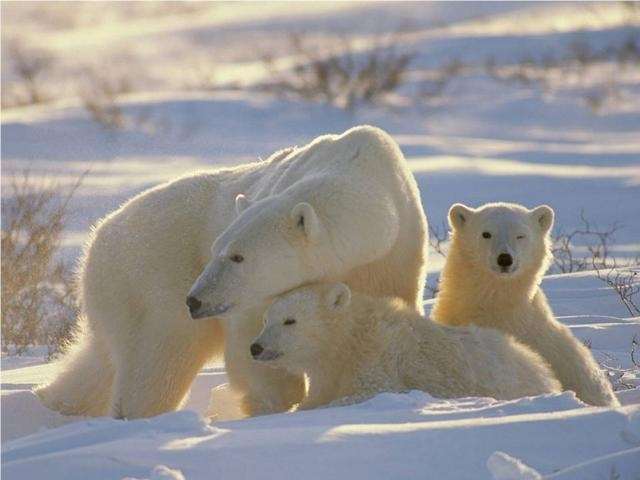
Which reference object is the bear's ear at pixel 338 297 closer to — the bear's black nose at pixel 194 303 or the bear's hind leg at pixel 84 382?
the bear's black nose at pixel 194 303

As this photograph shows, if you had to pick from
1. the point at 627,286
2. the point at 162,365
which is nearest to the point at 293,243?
the point at 162,365

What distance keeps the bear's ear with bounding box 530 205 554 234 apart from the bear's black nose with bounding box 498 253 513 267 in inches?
14.0

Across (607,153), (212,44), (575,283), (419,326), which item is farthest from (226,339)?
(212,44)

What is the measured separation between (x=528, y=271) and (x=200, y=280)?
1.69m

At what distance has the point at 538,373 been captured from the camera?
505 centimetres

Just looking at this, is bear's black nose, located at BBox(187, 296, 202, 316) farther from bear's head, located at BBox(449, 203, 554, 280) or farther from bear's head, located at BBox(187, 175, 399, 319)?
bear's head, located at BBox(449, 203, 554, 280)

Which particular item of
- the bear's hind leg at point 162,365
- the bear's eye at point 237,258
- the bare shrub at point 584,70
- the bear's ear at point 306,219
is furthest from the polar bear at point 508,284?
the bare shrub at point 584,70

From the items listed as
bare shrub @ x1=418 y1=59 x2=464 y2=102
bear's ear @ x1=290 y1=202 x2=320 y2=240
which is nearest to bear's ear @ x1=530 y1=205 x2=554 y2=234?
bear's ear @ x1=290 y1=202 x2=320 y2=240

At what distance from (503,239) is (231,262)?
5.01 ft

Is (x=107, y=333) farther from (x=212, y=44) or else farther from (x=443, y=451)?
(x=212, y=44)

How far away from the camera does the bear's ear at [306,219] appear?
481 cm

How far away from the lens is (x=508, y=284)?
19.4ft

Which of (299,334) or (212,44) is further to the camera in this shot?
(212,44)

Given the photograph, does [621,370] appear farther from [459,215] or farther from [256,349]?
[256,349]
